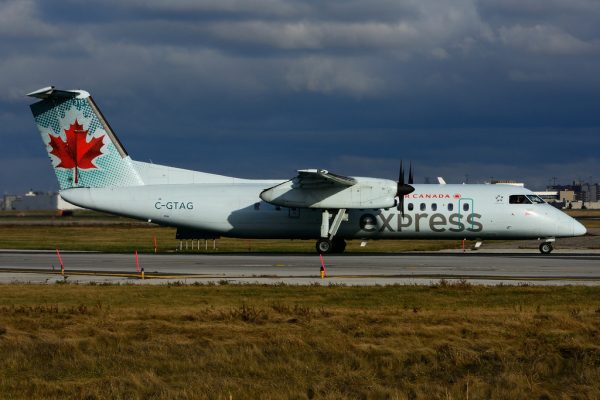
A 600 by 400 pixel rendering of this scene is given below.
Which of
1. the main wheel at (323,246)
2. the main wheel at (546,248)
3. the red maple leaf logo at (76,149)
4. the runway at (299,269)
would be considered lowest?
the runway at (299,269)

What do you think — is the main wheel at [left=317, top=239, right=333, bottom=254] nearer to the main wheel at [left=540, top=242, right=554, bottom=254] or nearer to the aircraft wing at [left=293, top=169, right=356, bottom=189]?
the aircraft wing at [left=293, top=169, right=356, bottom=189]

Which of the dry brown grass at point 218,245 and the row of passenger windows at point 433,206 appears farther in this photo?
the dry brown grass at point 218,245

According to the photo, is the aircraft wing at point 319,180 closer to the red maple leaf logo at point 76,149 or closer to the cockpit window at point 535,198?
the cockpit window at point 535,198

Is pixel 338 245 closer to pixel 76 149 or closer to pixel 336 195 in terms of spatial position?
pixel 336 195

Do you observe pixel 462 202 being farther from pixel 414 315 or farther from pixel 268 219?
pixel 414 315

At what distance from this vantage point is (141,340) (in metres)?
16.8

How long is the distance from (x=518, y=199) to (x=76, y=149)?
23.3 m

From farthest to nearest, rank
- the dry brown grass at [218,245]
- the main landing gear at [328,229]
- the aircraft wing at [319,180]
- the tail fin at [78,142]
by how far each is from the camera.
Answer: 1. the dry brown grass at [218,245]
2. the tail fin at [78,142]
3. the main landing gear at [328,229]
4. the aircraft wing at [319,180]

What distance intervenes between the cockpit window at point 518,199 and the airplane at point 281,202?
0.17ft

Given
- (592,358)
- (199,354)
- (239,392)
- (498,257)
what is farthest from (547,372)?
(498,257)

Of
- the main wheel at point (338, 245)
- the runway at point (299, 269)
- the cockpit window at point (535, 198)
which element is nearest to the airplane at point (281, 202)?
the cockpit window at point (535, 198)

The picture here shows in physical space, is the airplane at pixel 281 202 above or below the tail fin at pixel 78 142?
below

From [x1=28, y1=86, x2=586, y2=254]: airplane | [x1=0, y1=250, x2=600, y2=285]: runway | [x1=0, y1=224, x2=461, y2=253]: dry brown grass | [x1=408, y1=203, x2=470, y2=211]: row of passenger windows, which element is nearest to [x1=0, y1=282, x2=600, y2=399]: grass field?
[x1=0, y1=250, x2=600, y2=285]: runway

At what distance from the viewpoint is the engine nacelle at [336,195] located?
42.5 meters
